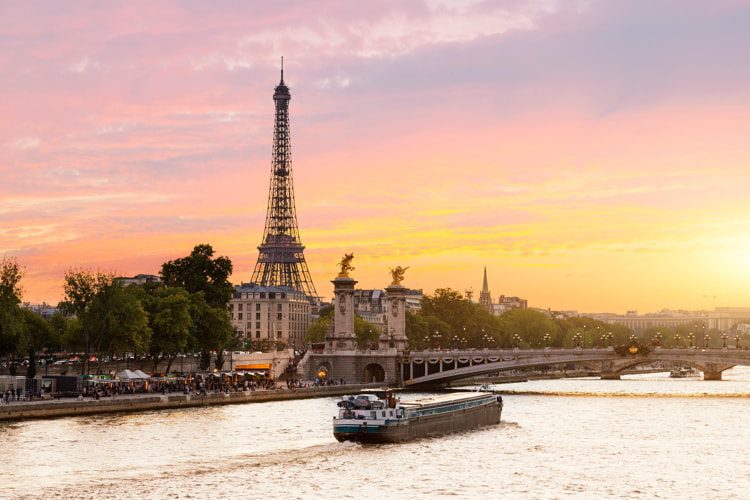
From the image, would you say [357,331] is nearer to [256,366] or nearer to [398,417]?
[256,366]

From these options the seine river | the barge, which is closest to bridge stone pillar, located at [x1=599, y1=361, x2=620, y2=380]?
the seine river

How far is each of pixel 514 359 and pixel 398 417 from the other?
173ft

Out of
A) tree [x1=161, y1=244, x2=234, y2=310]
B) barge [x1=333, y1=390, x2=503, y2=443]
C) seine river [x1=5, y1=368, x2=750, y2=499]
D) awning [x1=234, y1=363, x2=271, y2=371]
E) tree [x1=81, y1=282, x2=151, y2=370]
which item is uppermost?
tree [x1=161, y1=244, x2=234, y2=310]

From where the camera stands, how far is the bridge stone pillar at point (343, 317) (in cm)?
11981

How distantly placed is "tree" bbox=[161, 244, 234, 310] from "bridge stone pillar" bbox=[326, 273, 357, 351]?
10.4 metres

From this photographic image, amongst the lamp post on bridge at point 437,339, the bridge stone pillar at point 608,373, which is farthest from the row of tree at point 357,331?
the bridge stone pillar at point 608,373

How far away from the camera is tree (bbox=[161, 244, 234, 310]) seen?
121125mm

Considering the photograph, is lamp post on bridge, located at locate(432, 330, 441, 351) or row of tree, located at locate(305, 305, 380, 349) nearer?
lamp post on bridge, located at locate(432, 330, 441, 351)

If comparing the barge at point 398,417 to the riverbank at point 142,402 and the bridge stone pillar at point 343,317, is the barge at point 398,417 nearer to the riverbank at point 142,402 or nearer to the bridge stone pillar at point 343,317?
the riverbank at point 142,402

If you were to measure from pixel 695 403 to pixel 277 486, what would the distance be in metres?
55.1

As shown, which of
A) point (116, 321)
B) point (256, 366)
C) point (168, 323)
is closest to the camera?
point (116, 321)

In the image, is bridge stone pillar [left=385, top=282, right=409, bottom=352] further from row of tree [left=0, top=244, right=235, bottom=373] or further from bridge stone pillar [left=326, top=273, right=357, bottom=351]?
row of tree [left=0, top=244, right=235, bottom=373]

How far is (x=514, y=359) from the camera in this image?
390 feet

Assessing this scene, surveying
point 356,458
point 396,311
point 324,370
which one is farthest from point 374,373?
point 356,458
